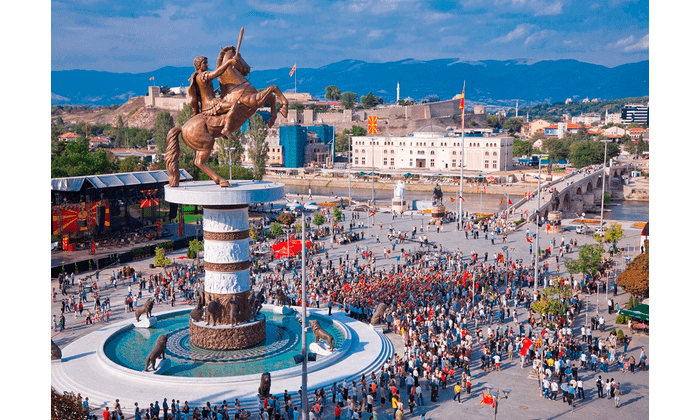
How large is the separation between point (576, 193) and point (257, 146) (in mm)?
47005

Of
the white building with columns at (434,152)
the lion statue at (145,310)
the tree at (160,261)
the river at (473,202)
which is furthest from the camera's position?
the white building with columns at (434,152)

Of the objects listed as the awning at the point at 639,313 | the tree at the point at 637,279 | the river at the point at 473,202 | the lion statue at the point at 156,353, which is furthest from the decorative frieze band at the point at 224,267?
the river at the point at 473,202

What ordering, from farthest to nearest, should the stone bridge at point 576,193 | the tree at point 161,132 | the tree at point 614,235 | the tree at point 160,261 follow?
the tree at point 161,132
the stone bridge at point 576,193
the tree at point 614,235
the tree at point 160,261

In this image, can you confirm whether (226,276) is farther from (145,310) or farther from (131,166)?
(131,166)

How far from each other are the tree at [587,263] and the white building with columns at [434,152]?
84.0 meters

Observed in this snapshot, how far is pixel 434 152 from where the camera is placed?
441 feet

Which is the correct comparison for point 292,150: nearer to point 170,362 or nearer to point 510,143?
point 510,143

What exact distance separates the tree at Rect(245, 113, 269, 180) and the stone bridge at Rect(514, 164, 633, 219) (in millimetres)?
35042

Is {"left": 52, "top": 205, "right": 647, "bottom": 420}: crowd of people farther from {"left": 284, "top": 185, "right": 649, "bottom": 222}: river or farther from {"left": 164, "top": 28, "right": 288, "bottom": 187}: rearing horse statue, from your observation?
{"left": 284, "top": 185, "right": 649, "bottom": 222}: river

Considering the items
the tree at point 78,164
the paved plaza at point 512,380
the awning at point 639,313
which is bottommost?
the paved plaza at point 512,380

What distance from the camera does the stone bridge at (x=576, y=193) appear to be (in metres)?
75.8

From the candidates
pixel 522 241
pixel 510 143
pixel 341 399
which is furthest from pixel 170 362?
pixel 510 143

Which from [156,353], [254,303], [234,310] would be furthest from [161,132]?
[156,353]

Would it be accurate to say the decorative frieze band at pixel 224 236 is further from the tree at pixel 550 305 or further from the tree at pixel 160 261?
the tree at pixel 160 261
